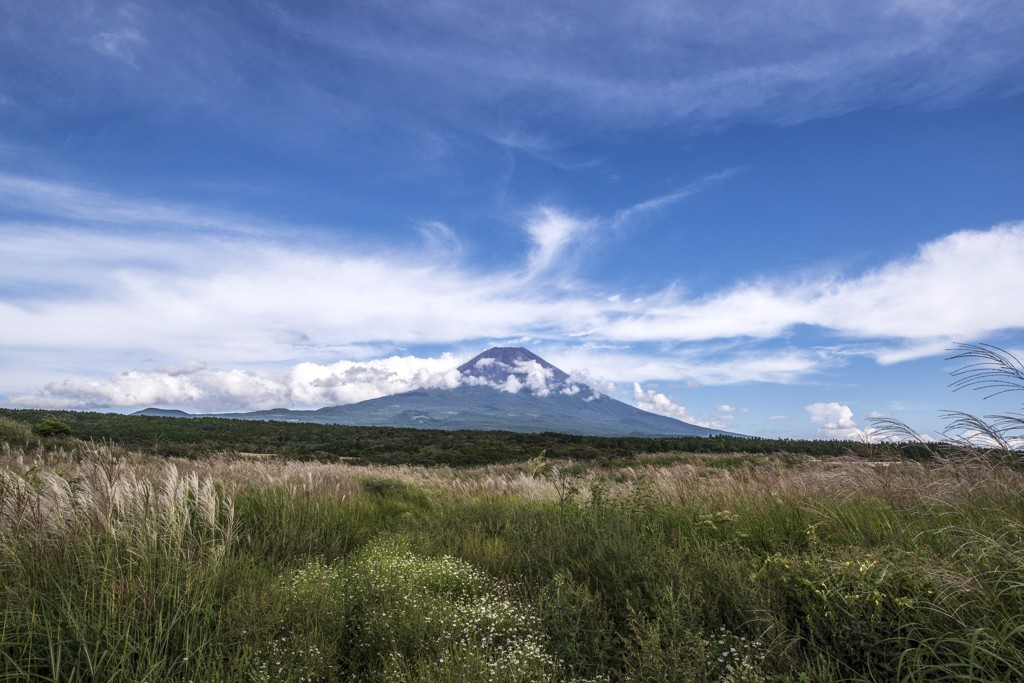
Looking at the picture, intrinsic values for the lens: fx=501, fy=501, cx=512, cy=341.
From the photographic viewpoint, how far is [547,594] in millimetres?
4070

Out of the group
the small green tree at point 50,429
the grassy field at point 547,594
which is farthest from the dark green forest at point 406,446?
the grassy field at point 547,594

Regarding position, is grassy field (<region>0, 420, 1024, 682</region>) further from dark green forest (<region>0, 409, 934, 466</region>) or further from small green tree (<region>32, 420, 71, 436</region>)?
A: dark green forest (<region>0, 409, 934, 466</region>)

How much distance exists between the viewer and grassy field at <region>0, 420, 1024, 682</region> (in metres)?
3.07

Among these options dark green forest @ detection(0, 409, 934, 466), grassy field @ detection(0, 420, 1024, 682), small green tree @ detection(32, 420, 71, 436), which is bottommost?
dark green forest @ detection(0, 409, 934, 466)

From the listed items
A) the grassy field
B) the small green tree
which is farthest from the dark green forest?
the grassy field

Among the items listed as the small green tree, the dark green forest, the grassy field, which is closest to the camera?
the grassy field

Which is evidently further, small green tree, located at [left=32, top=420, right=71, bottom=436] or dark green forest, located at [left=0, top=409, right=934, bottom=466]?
dark green forest, located at [left=0, top=409, right=934, bottom=466]

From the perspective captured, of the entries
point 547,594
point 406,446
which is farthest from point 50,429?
point 547,594

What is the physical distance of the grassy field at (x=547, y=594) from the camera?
3.07 m

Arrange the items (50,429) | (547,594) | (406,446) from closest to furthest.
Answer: (547,594) < (50,429) < (406,446)

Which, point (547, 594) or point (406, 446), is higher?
point (547, 594)

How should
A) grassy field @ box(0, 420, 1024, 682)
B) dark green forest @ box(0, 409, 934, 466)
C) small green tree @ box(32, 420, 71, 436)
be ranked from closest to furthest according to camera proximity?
grassy field @ box(0, 420, 1024, 682) → small green tree @ box(32, 420, 71, 436) → dark green forest @ box(0, 409, 934, 466)

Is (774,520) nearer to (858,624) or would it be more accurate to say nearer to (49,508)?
(858,624)

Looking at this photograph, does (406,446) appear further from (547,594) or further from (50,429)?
(547,594)
